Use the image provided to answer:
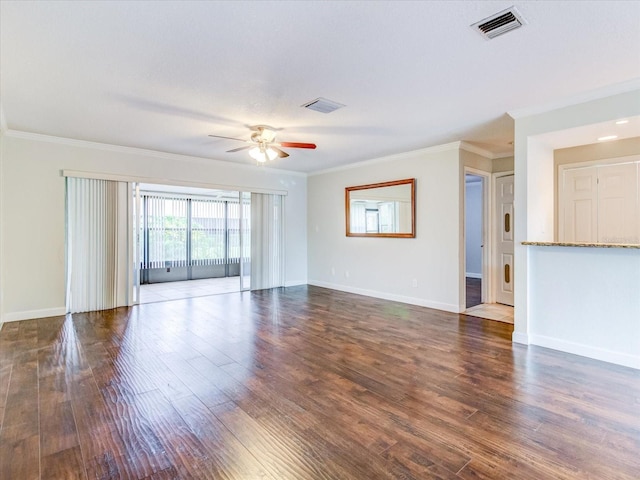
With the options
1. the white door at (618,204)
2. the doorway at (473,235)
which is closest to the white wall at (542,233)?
the white door at (618,204)

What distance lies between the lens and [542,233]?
3926mm

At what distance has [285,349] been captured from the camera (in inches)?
139

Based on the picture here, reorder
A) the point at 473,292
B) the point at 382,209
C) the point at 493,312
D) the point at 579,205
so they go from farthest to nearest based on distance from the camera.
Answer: the point at 473,292
the point at 382,209
the point at 493,312
the point at 579,205

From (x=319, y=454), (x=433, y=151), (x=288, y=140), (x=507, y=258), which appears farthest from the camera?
(x=507, y=258)

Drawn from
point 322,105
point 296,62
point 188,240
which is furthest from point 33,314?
point 296,62

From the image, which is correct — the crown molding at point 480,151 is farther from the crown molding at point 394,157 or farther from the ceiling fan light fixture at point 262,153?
the ceiling fan light fixture at point 262,153

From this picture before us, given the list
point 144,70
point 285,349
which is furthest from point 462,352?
point 144,70

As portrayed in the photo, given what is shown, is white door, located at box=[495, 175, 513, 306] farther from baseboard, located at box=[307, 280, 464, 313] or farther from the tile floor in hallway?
baseboard, located at box=[307, 280, 464, 313]

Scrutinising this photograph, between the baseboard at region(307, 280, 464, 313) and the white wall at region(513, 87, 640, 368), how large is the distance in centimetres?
143

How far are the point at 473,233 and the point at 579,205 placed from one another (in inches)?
185

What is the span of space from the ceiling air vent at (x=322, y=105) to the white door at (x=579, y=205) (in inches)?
129

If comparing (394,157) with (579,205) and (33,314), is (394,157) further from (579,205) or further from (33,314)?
(33,314)

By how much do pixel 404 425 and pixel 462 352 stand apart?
157cm

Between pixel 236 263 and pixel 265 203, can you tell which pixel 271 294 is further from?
pixel 236 263
